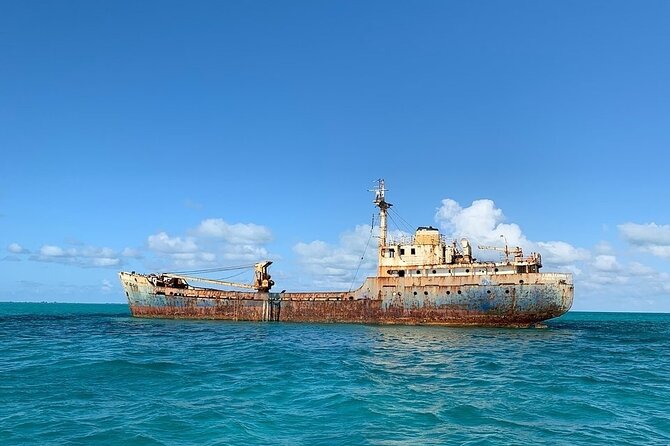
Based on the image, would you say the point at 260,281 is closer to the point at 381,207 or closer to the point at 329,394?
the point at 381,207

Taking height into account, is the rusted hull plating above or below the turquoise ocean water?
above

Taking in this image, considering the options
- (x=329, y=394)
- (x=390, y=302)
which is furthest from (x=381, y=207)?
(x=329, y=394)

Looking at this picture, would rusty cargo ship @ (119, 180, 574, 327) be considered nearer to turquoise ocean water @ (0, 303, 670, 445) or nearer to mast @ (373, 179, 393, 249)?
mast @ (373, 179, 393, 249)

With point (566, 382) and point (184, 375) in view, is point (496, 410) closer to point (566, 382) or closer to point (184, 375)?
point (566, 382)

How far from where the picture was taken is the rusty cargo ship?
37.1 meters

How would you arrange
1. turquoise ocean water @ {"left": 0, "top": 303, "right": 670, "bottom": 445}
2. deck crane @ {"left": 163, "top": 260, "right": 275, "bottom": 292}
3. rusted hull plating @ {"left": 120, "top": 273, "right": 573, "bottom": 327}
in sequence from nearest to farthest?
1. turquoise ocean water @ {"left": 0, "top": 303, "right": 670, "bottom": 445}
2. rusted hull plating @ {"left": 120, "top": 273, "right": 573, "bottom": 327}
3. deck crane @ {"left": 163, "top": 260, "right": 275, "bottom": 292}

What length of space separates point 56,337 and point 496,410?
29501 millimetres

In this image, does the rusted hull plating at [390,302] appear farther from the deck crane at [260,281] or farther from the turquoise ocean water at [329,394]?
the turquoise ocean water at [329,394]

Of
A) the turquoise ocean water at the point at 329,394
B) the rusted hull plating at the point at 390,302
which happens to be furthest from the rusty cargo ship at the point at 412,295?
the turquoise ocean water at the point at 329,394

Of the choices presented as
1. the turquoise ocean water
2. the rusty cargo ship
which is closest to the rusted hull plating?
the rusty cargo ship

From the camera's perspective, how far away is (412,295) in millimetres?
40125

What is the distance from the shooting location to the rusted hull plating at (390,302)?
3688 cm

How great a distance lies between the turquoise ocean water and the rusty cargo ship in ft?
31.3

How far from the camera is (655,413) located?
44.5 feet
